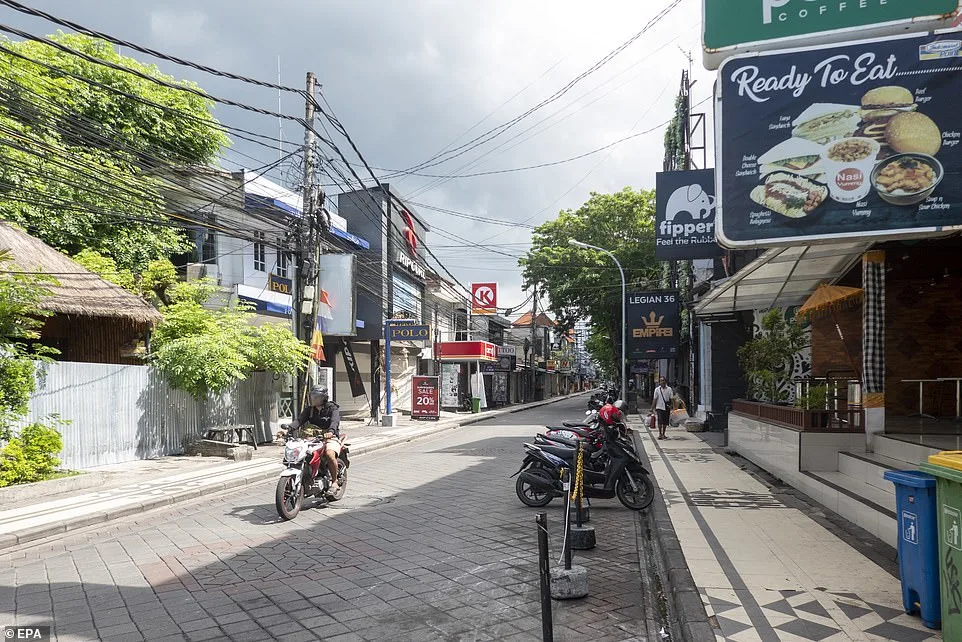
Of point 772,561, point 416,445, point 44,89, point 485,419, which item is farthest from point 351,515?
point 485,419

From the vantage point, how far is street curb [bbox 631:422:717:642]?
4.37 meters

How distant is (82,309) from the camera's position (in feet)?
42.2

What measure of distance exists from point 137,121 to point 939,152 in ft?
69.0

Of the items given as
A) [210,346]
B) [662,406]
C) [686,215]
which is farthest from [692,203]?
[210,346]

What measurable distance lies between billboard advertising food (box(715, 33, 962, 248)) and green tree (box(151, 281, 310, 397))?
11.0 metres

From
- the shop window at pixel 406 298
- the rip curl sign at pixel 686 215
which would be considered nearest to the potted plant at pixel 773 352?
the rip curl sign at pixel 686 215

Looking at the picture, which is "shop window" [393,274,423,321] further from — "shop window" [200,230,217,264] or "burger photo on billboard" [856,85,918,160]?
"burger photo on billboard" [856,85,918,160]

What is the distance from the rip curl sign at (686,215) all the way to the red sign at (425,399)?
14182 mm

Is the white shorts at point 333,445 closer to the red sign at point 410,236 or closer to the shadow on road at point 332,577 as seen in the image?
the shadow on road at point 332,577

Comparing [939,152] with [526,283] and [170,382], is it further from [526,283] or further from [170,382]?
[526,283]

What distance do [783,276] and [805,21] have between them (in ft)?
21.5

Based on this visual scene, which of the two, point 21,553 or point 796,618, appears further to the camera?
point 21,553

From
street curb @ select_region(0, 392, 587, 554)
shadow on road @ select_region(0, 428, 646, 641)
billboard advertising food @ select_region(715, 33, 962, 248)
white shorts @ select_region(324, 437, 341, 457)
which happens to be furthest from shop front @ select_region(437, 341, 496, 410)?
billboard advertising food @ select_region(715, 33, 962, 248)

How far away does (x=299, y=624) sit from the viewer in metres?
4.52
